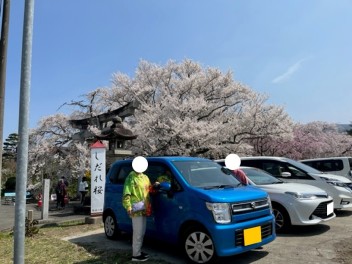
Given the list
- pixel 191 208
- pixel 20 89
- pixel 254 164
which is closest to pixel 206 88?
pixel 254 164

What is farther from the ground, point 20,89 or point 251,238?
point 20,89

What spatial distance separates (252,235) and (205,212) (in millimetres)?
792

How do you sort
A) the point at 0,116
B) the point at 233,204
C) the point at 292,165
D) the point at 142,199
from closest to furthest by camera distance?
the point at 233,204 < the point at 142,199 < the point at 0,116 < the point at 292,165

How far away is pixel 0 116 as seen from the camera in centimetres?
793

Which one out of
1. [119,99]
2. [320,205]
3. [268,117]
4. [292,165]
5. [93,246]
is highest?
[119,99]

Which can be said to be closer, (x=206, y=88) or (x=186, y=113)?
(x=186, y=113)

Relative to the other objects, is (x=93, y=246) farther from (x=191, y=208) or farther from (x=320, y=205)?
(x=320, y=205)

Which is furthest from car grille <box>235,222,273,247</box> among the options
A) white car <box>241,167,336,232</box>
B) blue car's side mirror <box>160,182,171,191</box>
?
white car <box>241,167,336,232</box>

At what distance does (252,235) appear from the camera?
528 centimetres

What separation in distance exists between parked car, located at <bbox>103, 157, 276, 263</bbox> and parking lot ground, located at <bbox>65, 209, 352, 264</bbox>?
36 cm

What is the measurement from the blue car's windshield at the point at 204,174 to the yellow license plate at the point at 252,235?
85 cm

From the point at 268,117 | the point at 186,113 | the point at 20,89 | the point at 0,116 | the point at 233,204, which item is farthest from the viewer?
the point at 268,117

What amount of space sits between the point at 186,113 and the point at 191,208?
20206mm

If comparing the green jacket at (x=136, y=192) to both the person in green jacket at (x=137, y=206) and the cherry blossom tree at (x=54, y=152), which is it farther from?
the cherry blossom tree at (x=54, y=152)
